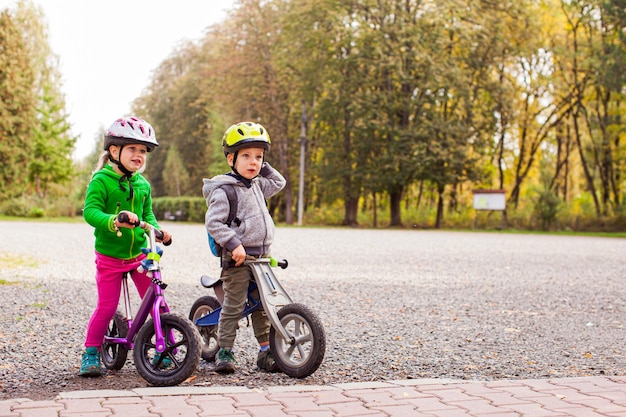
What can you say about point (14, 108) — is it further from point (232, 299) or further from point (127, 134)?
point (232, 299)

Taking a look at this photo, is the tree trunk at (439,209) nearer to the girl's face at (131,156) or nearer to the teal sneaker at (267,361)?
the teal sneaker at (267,361)

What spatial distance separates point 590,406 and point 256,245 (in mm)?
2137

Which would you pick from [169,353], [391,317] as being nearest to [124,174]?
[169,353]

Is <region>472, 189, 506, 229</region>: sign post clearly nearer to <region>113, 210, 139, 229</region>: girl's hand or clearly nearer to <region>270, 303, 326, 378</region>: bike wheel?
<region>270, 303, 326, 378</region>: bike wheel

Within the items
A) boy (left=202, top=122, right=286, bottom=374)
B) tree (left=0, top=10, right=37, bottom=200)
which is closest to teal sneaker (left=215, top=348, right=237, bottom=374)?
boy (left=202, top=122, right=286, bottom=374)

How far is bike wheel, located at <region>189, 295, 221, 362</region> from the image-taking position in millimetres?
5266

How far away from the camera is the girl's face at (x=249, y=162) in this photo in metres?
4.89

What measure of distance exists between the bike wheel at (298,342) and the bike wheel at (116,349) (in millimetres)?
926

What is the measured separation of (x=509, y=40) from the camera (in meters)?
38.4

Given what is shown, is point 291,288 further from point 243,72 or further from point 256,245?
point 243,72

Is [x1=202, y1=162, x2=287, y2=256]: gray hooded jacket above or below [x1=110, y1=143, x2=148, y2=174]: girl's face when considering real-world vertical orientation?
below

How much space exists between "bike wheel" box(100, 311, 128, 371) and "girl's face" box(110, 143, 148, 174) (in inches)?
37.4

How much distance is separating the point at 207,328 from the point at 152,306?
0.79 meters

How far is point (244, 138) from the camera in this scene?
4.81m
